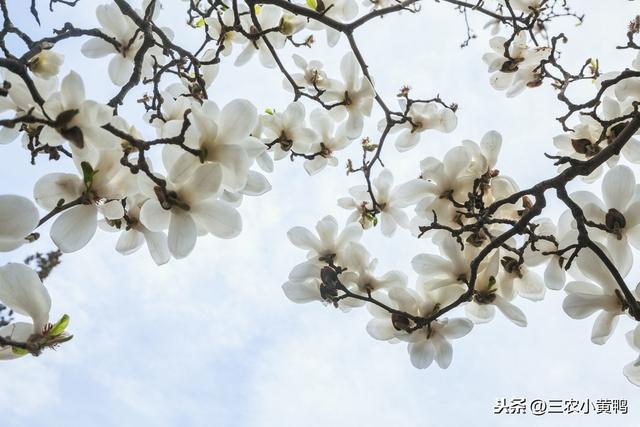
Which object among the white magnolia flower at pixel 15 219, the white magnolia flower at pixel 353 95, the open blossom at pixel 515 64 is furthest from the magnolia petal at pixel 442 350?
the open blossom at pixel 515 64

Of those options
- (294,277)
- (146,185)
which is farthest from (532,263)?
(146,185)

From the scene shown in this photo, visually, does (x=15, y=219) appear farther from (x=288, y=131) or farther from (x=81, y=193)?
(x=288, y=131)

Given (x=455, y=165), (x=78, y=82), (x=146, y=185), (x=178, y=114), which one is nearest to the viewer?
(x=78, y=82)

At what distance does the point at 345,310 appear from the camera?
159 cm

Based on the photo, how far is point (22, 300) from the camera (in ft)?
3.38

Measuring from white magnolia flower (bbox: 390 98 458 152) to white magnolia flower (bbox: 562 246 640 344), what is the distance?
0.98 metres

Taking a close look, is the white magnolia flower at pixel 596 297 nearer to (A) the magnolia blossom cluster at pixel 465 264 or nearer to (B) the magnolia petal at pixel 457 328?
(A) the magnolia blossom cluster at pixel 465 264

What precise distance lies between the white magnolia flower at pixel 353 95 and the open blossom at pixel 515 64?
572 mm

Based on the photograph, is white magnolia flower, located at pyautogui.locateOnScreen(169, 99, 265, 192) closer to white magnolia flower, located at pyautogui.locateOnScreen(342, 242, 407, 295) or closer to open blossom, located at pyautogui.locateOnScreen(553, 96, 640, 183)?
white magnolia flower, located at pyautogui.locateOnScreen(342, 242, 407, 295)

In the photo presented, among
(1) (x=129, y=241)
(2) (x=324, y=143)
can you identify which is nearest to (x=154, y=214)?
(1) (x=129, y=241)

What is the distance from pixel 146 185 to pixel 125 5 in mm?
778

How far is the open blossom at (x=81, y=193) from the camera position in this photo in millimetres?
1126

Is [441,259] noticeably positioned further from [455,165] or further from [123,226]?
[123,226]

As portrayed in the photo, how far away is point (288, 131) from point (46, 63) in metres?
0.83
